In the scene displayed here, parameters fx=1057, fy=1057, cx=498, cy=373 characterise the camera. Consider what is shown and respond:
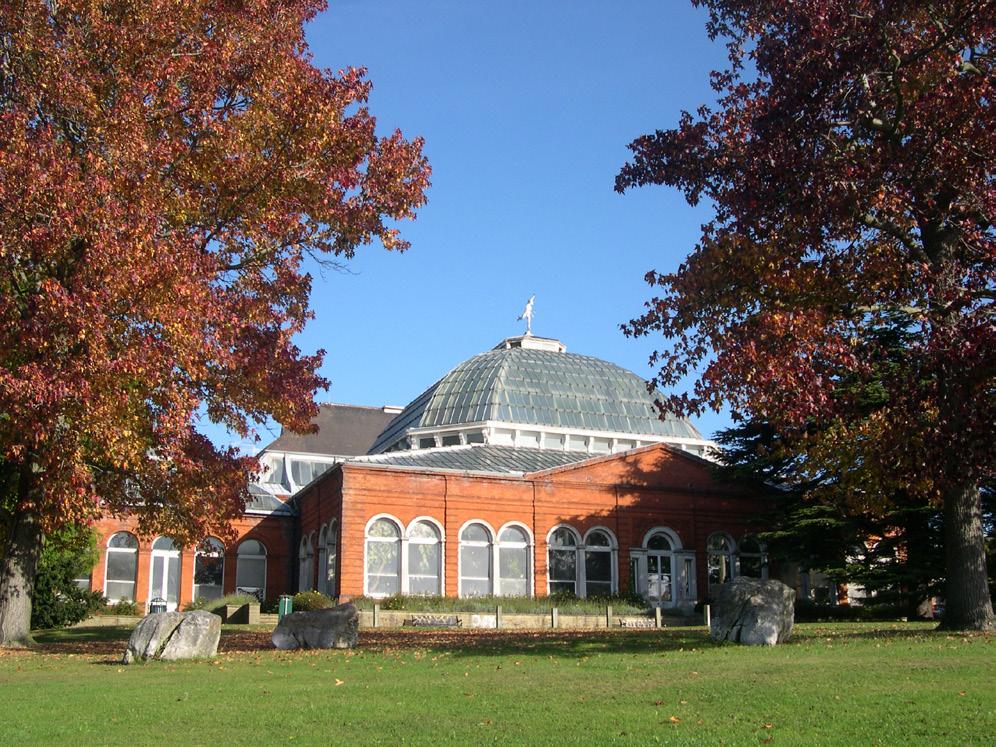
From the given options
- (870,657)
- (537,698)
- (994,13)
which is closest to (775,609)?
(870,657)

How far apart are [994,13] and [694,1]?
5808mm

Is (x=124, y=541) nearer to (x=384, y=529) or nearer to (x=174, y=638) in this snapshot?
(x=384, y=529)

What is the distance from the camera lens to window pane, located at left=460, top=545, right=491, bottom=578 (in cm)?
3753

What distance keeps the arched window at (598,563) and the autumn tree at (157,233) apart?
1933cm

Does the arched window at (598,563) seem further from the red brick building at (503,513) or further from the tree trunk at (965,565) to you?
the tree trunk at (965,565)

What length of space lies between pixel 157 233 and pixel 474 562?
22.1 m

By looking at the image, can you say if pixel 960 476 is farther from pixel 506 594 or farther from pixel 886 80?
pixel 506 594

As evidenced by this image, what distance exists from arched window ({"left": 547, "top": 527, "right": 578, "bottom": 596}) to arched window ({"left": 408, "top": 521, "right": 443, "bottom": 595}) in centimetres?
424

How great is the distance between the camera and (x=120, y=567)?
43531 mm

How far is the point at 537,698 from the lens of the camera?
11844 millimetres

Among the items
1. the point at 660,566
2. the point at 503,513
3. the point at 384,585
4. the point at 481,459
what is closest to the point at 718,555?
the point at 660,566

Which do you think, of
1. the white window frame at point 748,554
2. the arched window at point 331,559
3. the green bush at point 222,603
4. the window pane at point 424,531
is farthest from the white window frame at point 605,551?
the green bush at point 222,603

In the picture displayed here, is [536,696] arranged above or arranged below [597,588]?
below

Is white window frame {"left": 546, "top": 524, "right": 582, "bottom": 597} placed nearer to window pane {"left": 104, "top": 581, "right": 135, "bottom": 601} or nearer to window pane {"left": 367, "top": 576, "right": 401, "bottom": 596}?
window pane {"left": 367, "top": 576, "right": 401, "bottom": 596}
